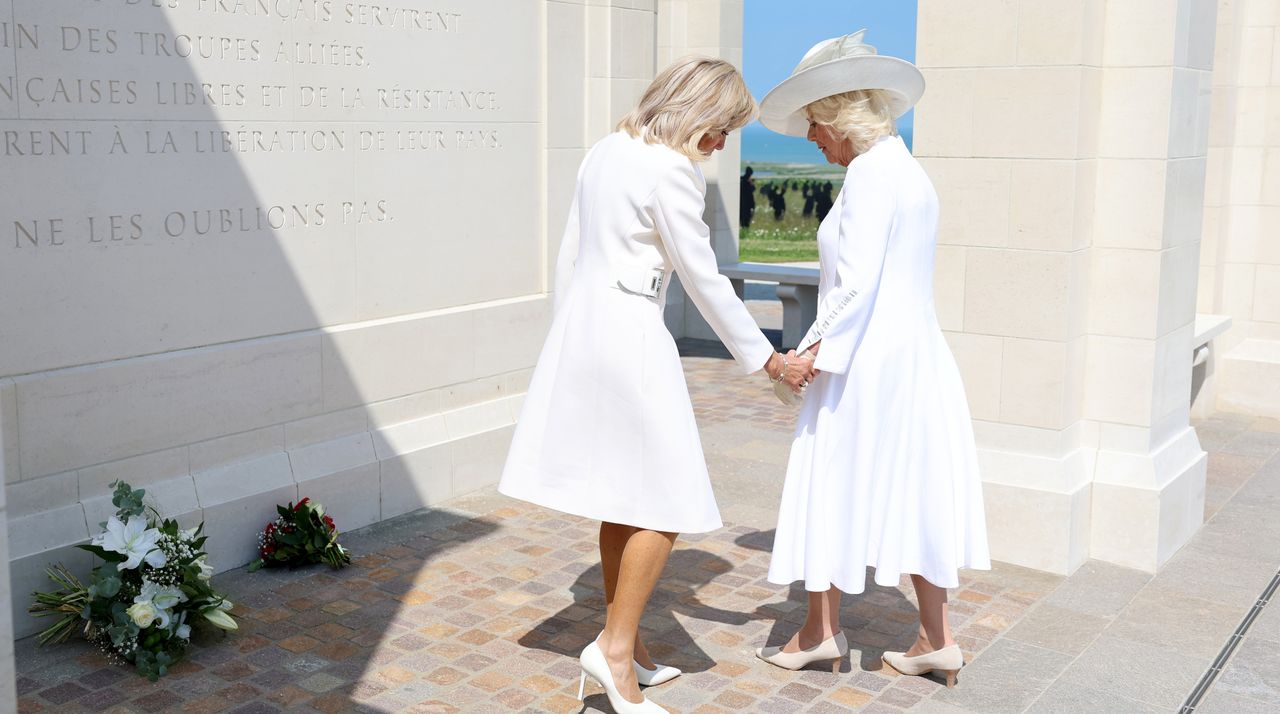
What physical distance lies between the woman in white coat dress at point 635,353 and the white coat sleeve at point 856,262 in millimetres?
243

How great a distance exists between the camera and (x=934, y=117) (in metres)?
5.72

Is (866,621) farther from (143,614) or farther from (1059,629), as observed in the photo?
(143,614)

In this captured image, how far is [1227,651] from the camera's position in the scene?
492 centimetres

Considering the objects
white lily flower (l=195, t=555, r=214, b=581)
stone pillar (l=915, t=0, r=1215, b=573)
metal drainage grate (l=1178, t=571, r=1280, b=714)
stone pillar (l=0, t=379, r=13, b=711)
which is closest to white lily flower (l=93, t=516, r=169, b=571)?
white lily flower (l=195, t=555, r=214, b=581)

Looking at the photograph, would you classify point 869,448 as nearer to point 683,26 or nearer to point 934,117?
point 934,117

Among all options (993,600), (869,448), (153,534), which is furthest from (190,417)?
(993,600)

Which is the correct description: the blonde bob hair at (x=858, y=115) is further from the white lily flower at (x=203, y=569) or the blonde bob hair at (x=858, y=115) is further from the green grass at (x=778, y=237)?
the green grass at (x=778, y=237)

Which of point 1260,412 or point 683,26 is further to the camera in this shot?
point 683,26

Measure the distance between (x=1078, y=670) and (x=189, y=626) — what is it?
3.23m

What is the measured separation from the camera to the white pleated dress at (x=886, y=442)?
4.26 metres

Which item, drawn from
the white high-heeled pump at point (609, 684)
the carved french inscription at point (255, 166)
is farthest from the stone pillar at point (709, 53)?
the white high-heeled pump at point (609, 684)

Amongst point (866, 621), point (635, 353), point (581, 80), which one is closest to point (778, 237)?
point (581, 80)

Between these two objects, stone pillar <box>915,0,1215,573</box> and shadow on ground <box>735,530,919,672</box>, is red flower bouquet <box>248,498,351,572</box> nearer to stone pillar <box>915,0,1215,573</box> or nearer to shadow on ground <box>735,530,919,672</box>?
shadow on ground <box>735,530,919,672</box>

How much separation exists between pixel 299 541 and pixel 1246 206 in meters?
7.30
